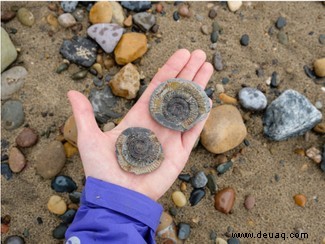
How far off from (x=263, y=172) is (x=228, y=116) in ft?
1.76

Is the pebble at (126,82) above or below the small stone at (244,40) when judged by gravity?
below

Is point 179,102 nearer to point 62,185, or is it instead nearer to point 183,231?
point 183,231

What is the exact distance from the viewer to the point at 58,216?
3203mm

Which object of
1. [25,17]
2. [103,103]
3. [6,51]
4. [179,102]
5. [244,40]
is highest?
[244,40]

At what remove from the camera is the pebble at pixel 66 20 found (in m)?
3.71

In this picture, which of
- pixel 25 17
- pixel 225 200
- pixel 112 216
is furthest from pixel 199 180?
pixel 25 17

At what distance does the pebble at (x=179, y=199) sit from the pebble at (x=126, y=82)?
0.88m

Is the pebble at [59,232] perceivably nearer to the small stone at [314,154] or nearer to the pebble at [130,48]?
the pebble at [130,48]

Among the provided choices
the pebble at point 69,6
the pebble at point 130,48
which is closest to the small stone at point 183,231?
the pebble at point 130,48

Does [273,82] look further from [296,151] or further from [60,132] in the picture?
[60,132]

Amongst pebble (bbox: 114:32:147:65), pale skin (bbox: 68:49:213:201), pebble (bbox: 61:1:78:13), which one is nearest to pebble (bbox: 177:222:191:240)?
pale skin (bbox: 68:49:213:201)

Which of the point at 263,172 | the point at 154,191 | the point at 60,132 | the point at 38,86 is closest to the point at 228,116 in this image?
the point at 263,172

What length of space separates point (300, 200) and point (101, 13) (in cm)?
234

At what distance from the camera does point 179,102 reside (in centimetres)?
313
